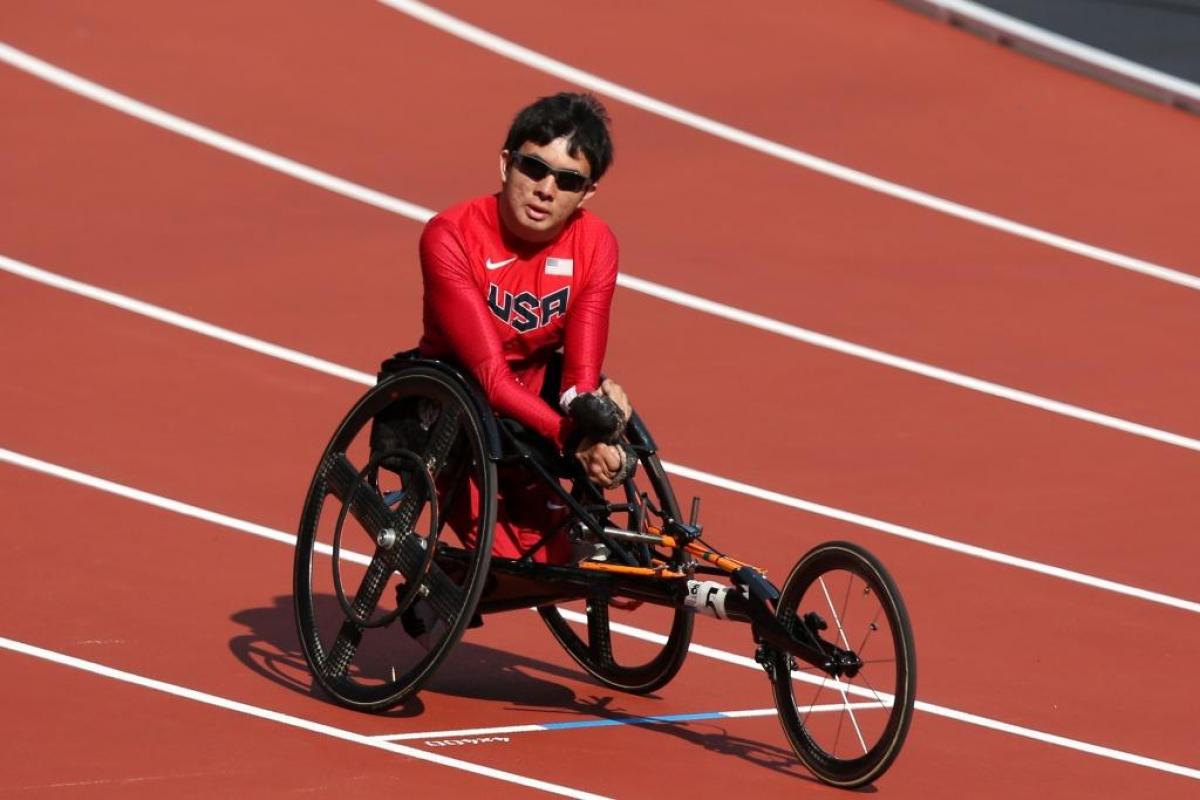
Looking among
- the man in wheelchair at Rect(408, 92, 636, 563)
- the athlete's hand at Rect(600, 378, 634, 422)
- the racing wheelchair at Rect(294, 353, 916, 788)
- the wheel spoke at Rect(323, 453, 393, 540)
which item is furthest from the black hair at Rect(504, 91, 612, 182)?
the wheel spoke at Rect(323, 453, 393, 540)

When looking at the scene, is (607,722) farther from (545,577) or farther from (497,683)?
(545,577)

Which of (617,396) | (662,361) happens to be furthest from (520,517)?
(662,361)

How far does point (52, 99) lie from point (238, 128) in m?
1.09

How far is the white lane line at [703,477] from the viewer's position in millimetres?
8459

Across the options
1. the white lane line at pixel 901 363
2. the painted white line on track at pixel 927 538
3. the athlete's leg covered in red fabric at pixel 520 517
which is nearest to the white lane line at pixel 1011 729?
the athlete's leg covered in red fabric at pixel 520 517

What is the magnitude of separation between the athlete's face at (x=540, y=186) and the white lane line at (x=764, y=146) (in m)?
6.39

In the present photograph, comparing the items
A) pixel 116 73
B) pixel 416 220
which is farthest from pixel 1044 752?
pixel 116 73

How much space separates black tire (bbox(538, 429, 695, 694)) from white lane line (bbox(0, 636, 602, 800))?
23.4 inches

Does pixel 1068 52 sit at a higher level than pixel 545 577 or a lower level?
higher

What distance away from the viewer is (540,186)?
633 cm

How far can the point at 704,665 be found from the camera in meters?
7.28

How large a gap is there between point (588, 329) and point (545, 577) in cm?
77

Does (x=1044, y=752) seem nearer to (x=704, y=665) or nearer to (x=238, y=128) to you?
(x=704, y=665)

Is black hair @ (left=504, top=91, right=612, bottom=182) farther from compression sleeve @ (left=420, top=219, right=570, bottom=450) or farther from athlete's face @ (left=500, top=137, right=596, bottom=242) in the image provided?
compression sleeve @ (left=420, top=219, right=570, bottom=450)
